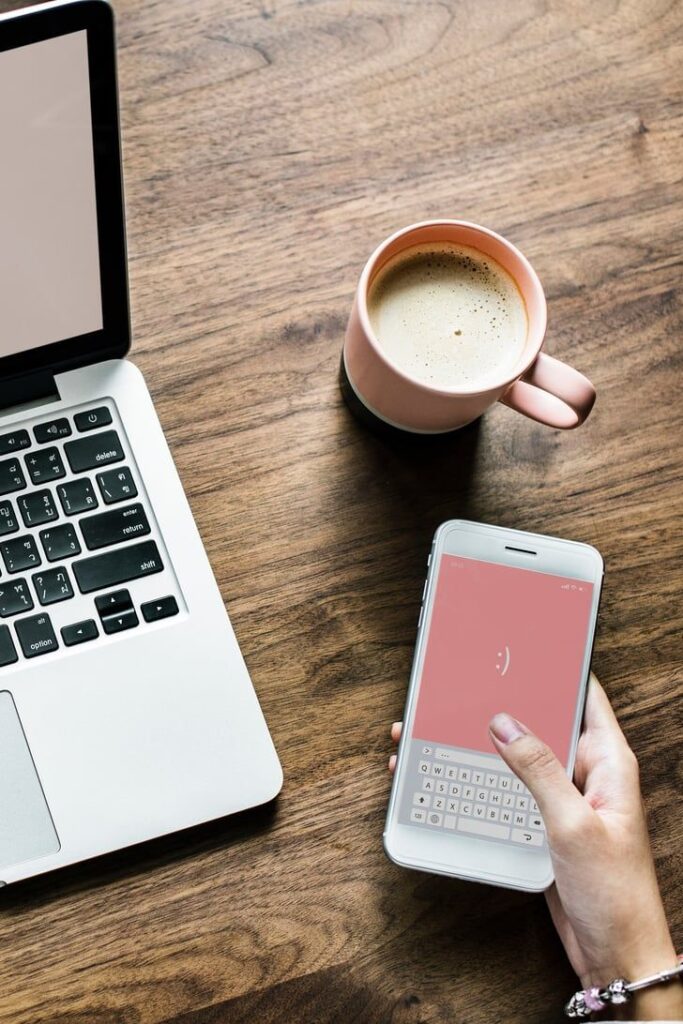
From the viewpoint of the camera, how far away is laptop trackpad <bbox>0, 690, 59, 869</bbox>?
57 centimetres

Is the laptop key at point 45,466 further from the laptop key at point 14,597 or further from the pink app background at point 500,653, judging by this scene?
the pink app background at point 500,653

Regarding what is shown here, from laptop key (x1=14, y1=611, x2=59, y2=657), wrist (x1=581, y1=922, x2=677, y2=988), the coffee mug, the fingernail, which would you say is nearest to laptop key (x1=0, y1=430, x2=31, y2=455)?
laptop key (x1=14, y1=611, x2=59, y2=657)

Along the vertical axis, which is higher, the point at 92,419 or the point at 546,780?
the point at 92,419

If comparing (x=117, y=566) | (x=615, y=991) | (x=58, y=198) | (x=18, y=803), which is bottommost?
(x=615, y=991)

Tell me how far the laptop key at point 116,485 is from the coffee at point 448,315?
18 centimetres

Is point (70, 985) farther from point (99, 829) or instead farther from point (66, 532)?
point (66, 532)

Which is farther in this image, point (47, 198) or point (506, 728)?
point (506, 728)

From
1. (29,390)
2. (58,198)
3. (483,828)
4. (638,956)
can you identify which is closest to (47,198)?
(58,198)

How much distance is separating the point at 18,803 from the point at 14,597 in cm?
13

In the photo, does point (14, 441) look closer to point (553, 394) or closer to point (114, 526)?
point (114, 526)

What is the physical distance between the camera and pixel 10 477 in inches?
22.8

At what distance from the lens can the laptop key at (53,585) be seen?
569 mm

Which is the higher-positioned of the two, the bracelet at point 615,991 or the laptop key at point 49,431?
the laptop key at point 49,431

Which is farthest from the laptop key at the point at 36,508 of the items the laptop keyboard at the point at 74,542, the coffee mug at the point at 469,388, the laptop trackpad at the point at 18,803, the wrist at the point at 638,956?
the wrist at the point at 638,956
